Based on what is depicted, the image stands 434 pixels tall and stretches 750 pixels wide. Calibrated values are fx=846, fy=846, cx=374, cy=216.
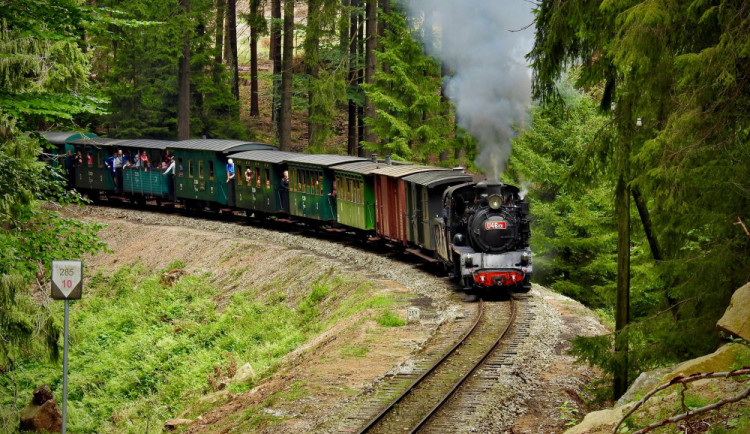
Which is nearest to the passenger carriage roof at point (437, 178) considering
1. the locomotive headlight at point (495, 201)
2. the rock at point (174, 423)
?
the locomotive headlight at point (495, 201)

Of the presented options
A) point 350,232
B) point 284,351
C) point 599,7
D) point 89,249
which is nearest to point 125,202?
point 350,232

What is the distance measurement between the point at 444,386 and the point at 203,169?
76.4 ft

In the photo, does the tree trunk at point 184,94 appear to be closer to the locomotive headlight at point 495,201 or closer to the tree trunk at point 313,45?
the tree trunk at point 313,45

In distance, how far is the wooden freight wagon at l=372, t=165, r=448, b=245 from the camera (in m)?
22.9

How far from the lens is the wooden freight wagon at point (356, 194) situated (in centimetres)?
2530

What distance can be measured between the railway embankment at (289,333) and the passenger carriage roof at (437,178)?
2454 millimetres

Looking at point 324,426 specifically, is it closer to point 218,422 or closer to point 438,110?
point 218,422

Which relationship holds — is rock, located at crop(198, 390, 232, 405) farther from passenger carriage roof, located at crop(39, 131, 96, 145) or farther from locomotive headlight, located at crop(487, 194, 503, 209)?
passenger carriage roof, located at crop(39, 131, 96, 145)

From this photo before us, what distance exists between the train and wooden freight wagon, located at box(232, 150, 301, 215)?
38 millimetres

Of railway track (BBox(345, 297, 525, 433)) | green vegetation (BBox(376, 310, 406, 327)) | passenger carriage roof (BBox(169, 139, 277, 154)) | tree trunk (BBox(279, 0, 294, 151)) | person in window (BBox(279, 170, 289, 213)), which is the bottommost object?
railway track (BBox(345, 297, 525, 433))

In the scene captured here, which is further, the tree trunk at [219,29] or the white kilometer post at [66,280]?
the tree trunk at [219,29]

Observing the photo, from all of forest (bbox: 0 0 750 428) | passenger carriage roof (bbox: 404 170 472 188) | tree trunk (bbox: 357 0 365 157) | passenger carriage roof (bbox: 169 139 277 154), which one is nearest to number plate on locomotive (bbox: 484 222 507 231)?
forest (bbox: 0 0 750 428)

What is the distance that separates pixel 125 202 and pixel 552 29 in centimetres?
3346

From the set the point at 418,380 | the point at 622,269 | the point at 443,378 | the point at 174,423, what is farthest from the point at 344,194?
the point at 622,269
